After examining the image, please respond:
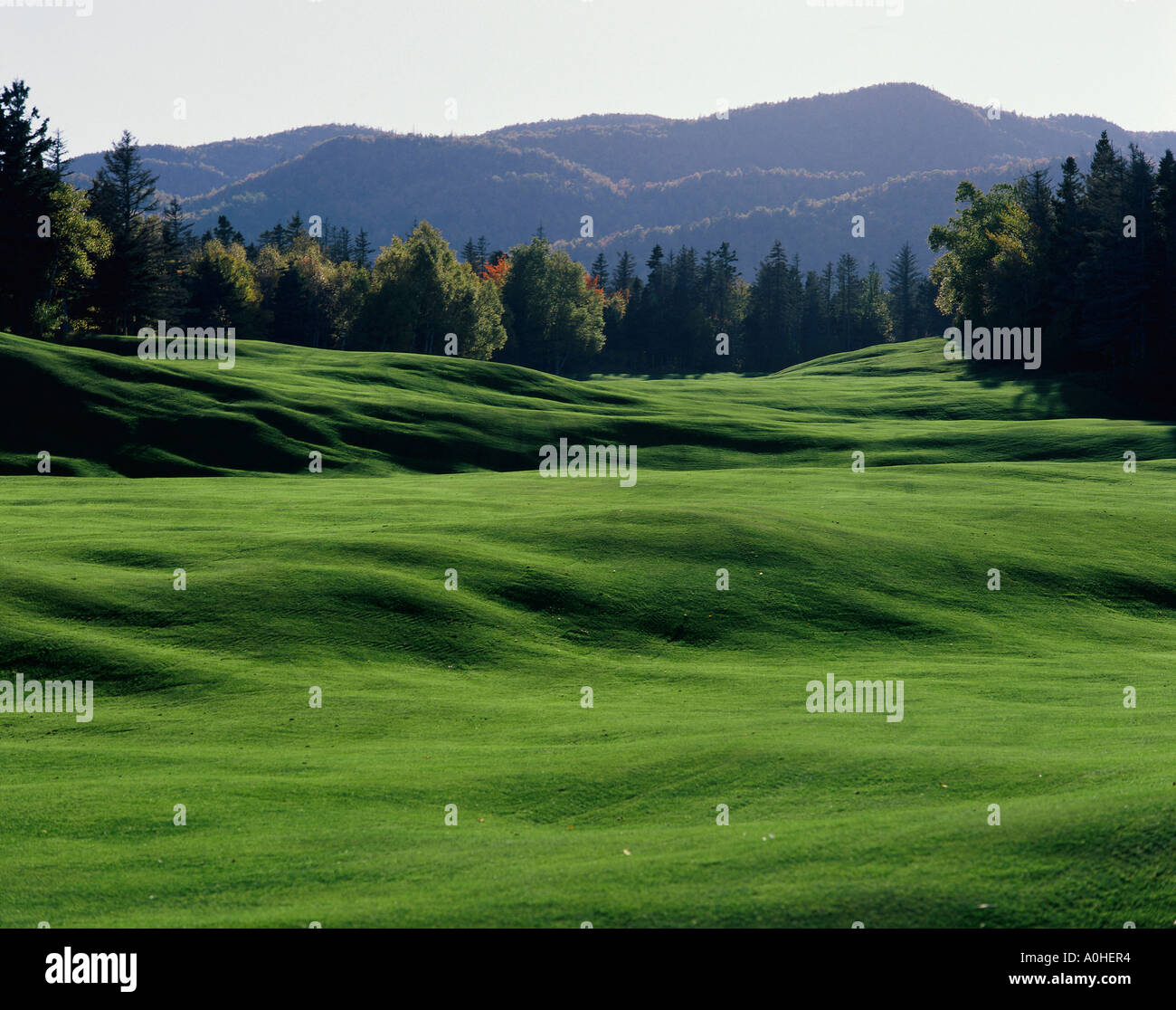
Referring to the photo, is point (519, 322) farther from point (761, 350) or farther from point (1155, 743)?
point (1155, 743)

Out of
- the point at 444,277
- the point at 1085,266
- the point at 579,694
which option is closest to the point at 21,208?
the point at 444,277

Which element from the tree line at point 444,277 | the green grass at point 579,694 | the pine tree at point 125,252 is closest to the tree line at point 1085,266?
the tree line at point 444,277

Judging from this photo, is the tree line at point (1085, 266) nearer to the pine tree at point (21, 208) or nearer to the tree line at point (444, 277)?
the tree line at point (444, 277)

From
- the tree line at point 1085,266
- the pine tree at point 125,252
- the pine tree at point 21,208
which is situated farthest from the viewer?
the tree line at point 1085,266

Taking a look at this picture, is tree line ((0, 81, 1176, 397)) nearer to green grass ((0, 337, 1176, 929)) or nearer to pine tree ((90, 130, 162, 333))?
pine tree ((90, 130, 162, 333))

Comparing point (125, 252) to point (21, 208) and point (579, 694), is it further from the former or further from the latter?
point (579, 694)

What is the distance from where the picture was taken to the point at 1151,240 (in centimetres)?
10056

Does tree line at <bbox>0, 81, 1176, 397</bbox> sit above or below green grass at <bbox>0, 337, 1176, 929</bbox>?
above

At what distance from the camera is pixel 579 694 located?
26.7 m

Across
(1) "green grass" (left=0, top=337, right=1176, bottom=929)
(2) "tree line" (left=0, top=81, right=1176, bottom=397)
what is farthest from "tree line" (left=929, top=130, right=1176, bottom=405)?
(1) "green grass" (left=0, top=337, right=1176, bottom=929)

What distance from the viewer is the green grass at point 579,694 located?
540 inches

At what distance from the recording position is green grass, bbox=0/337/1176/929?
13.7m

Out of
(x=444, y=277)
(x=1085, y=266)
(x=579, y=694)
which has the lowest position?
(x=579, y=694)
